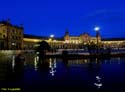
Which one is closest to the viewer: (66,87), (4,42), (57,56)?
(66,87)

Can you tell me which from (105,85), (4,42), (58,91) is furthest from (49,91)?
(4,42)

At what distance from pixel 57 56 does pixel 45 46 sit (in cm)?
1050

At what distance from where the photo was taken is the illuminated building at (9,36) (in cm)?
8969

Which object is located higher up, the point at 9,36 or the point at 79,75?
the point at 9,36

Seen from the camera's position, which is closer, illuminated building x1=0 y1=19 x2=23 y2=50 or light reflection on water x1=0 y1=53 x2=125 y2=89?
light reflection on water x1=0 y1=53 x2=125 y2=89

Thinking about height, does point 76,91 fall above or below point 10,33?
below

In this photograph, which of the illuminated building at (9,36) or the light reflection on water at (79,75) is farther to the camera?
the illuminated building at (9,36)

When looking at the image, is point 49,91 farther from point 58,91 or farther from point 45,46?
point 45,46

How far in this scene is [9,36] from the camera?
306ft

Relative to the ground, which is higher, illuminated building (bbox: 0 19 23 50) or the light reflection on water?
illuminated building (bbox: 0 19 23 50)

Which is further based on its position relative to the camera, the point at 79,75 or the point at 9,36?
the point at 9,36

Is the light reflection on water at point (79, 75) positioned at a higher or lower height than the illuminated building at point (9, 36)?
lower

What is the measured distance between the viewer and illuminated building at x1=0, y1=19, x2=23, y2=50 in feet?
294

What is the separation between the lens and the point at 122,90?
1248 cm
